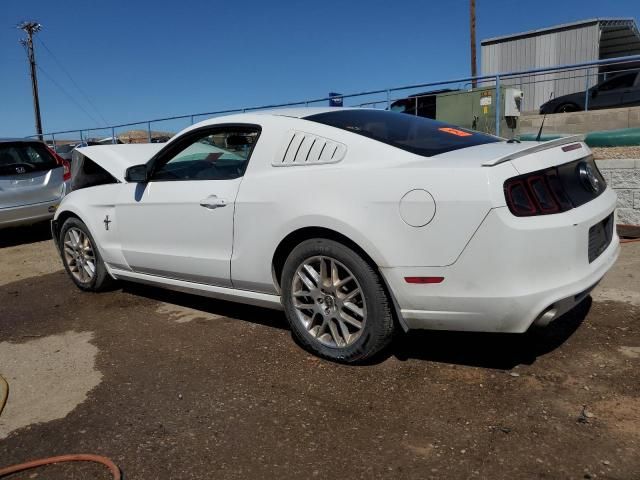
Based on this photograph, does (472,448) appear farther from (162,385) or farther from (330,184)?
(162,385)

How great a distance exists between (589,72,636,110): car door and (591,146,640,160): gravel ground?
18.5 feet

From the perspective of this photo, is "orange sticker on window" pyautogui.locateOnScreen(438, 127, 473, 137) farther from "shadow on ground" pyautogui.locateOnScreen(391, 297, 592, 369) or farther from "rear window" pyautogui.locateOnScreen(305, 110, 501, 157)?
"shadow on ground" pyautogui.locateOnScreen(391, 297, 592, 369)

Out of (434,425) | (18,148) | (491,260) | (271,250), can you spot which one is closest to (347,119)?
(271,250)

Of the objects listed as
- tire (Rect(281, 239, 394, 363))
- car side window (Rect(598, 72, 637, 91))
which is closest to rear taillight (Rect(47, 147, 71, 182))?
tire (Rect(281, 239, 394, 363))

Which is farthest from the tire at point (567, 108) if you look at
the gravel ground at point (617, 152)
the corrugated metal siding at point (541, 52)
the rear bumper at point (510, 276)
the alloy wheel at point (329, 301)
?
the alloy wheel at point (329, 301)

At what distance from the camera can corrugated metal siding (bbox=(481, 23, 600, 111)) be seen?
2073 centimetres

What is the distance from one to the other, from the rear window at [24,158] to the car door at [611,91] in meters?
11.7

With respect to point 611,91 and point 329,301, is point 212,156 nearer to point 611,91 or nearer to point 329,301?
point 329,301

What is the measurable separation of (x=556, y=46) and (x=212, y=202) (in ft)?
74.1

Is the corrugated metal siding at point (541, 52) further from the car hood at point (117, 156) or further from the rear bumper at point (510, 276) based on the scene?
the rear bumper at point (510, 276)

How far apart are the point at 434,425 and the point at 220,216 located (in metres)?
1.89

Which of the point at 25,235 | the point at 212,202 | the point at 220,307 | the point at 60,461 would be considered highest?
the point at 212,202

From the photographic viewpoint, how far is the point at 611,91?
1280 centimetres

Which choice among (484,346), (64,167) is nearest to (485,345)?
(484,346)
